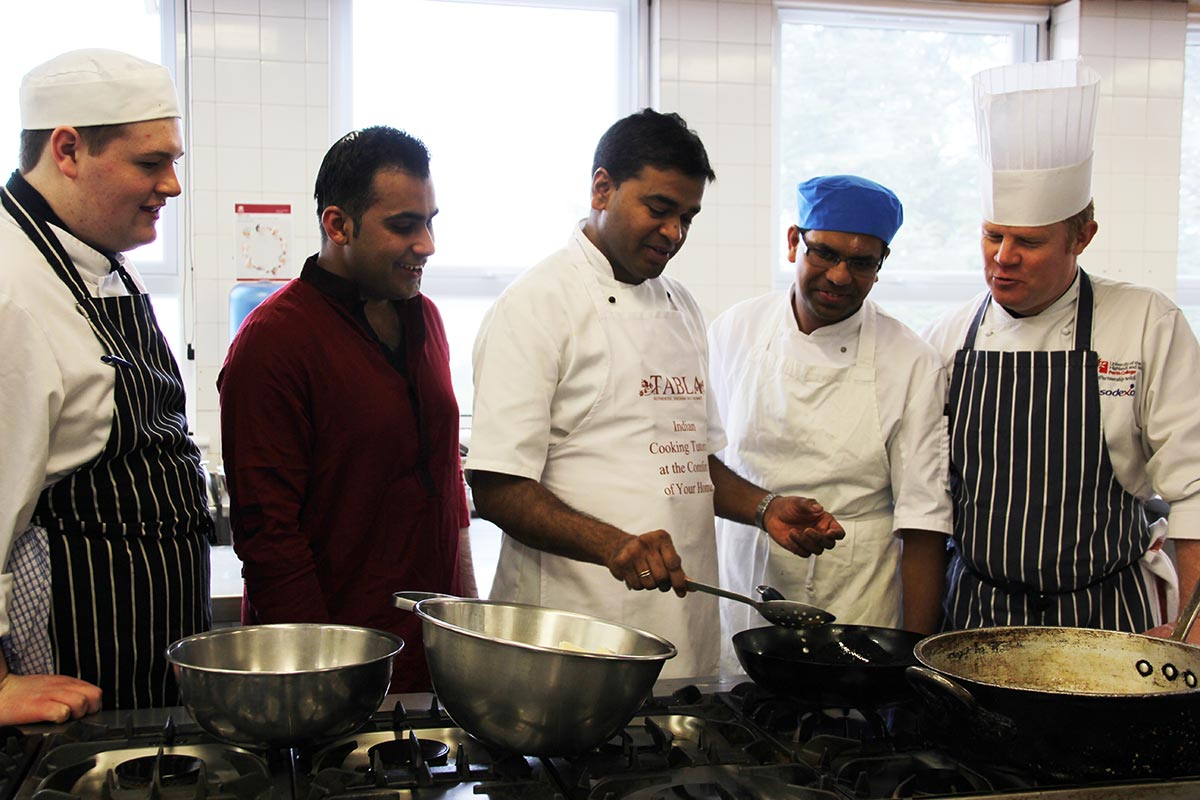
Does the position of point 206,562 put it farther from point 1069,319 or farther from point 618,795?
point 1069,319

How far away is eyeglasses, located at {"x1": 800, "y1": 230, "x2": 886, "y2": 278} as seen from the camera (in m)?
1.93

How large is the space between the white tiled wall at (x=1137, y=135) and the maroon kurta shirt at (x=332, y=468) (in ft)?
10.5

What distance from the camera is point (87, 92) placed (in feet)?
4.91

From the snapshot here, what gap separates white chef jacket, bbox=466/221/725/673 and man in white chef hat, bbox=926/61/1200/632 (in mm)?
487

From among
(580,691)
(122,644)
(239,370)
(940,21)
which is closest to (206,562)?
(122,644)

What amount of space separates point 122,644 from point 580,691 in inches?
30.9

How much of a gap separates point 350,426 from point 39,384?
0.46m

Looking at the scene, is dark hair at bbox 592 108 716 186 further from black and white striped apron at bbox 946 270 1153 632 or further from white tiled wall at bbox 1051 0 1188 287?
white tiled wall at bbox 1051 0 1188 287

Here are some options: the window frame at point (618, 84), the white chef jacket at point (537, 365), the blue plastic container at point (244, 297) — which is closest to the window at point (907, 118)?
the window frame at point (618, 84)

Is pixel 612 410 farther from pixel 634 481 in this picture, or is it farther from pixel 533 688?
pixel 533 688

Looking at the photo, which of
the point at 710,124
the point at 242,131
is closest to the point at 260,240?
the point at 242,131

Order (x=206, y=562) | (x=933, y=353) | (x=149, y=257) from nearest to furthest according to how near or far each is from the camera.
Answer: (x=206, y=562) < (x=933, y=353) < (x=149, y=257)

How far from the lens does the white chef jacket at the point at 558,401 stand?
1668mm

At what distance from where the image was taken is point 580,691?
3.46 ft
